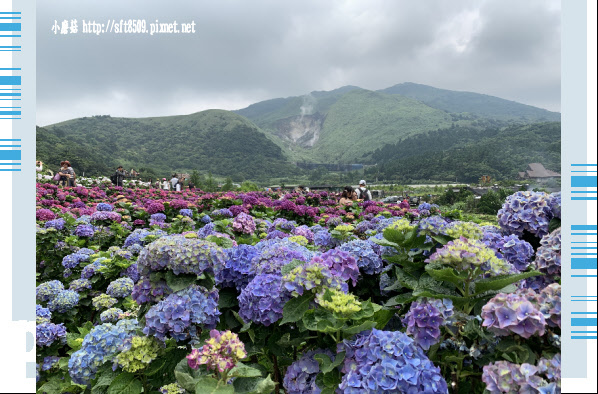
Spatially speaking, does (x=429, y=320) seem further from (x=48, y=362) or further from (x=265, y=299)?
(x=48, y=362)

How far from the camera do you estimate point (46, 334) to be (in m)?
3.08

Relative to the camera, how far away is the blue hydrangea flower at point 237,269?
214cm

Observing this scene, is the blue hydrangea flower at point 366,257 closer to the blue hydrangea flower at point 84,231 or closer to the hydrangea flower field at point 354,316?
the hydrangea flower field at point 354,316

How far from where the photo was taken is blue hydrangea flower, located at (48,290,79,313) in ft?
11.5

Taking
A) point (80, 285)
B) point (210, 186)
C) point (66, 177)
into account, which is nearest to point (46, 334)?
point (80, 285)

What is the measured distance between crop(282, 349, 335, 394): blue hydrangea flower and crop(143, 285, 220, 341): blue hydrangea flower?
503 mm

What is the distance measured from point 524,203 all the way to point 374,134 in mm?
192901

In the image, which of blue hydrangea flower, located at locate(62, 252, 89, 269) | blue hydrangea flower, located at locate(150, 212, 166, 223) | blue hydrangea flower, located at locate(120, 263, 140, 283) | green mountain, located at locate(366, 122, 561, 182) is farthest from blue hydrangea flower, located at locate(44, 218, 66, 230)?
green mountain, located at locate(366, 122, 561, 182)

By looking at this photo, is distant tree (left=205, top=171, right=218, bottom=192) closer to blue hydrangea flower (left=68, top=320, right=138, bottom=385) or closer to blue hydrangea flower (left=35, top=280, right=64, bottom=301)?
blue hydrangea flower (left=35, top=280, right=64, bottom=301)

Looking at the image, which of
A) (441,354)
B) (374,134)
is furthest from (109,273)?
(374,134)

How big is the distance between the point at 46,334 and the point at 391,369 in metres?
3.10

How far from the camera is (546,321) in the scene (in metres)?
1.29

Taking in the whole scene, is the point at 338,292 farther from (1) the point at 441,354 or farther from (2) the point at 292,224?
(2) the point at 292,224

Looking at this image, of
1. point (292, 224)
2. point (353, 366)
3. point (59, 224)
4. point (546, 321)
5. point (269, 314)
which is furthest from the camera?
point (59, 224)
